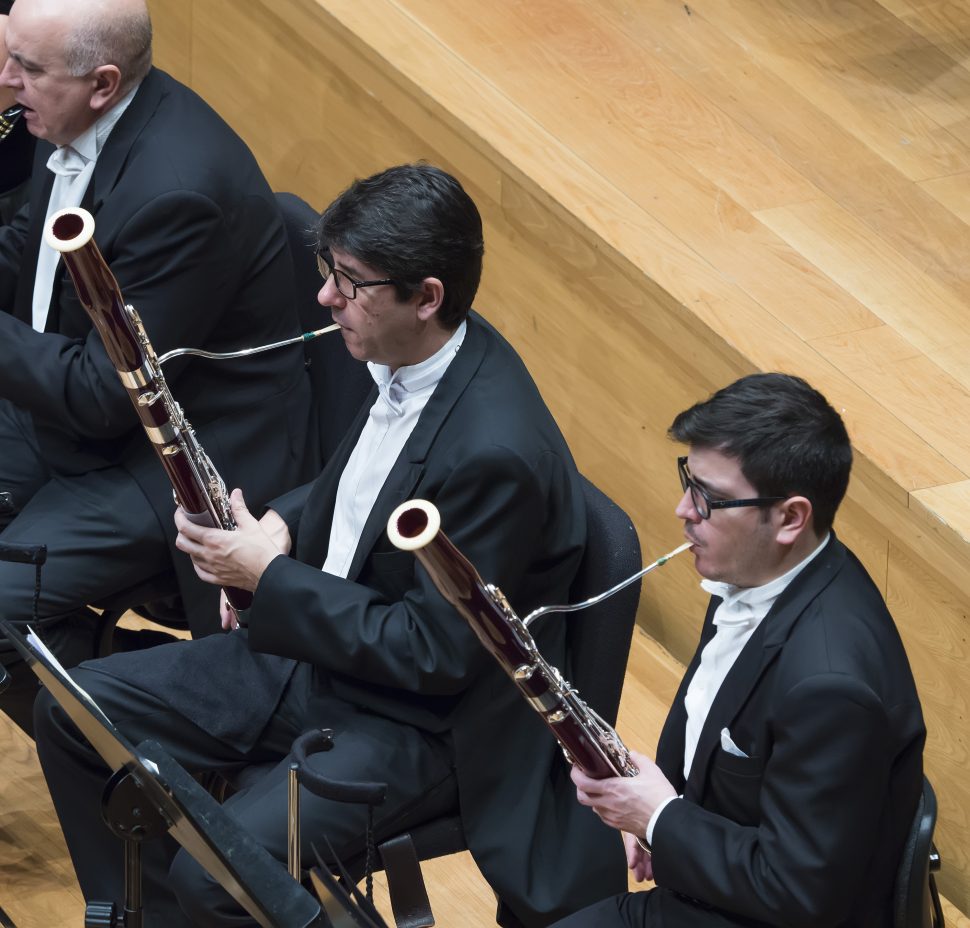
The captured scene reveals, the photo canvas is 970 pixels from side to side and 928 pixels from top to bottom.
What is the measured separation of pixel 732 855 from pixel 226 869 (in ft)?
1.77

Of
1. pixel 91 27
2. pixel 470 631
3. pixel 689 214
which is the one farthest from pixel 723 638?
pixel 91 27

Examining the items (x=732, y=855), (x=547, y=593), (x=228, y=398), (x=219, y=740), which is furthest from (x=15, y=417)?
(x=732, y=855)

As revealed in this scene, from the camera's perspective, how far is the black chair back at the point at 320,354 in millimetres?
2615

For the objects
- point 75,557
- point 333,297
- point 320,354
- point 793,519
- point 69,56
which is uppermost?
point 793,519

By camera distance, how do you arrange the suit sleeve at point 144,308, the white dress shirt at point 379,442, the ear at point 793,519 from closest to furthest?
the ear at point 793,519 < the white dress shirt at point 379,442 < the suit sleeve at point 144,308

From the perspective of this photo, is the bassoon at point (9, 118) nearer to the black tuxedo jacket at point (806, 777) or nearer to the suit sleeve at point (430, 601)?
the suit sleeve at point (430, 601)

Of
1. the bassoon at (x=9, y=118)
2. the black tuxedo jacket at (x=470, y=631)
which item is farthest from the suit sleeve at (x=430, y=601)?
the bassoon at (x=9, y=118)

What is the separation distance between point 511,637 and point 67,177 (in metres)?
1.27

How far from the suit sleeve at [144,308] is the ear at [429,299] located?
514mm

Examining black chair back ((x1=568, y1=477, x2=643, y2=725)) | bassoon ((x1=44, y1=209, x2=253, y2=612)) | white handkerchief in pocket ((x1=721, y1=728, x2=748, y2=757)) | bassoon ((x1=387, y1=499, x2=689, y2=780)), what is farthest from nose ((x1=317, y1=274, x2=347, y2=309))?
white handkerchief in pocket ((x1=721, y1=728, x2=748, y2=757))

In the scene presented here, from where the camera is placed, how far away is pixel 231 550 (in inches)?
87.0

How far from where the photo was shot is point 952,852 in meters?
2.58

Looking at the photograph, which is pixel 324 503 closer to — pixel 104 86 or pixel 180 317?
pixel 180 317

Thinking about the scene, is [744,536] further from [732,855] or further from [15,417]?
[15,417]
